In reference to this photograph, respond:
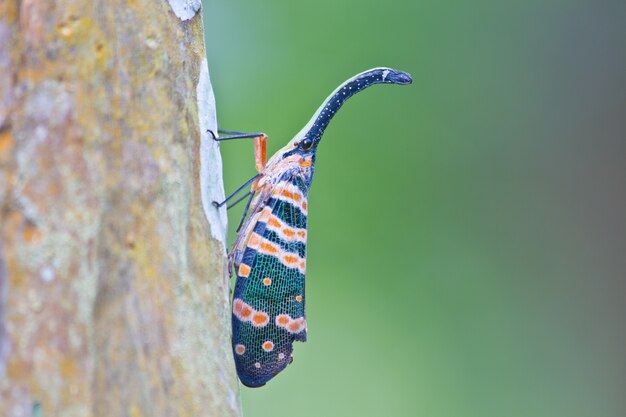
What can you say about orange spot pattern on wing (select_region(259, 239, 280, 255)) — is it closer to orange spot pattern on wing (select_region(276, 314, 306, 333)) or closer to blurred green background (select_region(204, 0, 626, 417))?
orange spot pattern on wing (select_region(276, 314, 306, 333))

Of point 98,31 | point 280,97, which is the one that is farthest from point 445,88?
point 98,31

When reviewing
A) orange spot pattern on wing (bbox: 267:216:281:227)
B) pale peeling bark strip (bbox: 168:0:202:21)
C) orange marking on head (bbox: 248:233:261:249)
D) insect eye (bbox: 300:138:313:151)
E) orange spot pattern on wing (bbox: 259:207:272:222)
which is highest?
pale peeling bark strip (bbox: 168:0:202:21)

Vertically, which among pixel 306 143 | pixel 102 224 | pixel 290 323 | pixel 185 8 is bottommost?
pixel 290 323

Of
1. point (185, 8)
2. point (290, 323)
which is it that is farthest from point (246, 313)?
point (185, 8)

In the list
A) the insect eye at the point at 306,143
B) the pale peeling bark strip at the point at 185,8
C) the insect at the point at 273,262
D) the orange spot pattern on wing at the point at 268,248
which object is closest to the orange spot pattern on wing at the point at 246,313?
the insect at the point at 273,262

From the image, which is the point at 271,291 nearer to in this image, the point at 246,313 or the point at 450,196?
the point at 246,313

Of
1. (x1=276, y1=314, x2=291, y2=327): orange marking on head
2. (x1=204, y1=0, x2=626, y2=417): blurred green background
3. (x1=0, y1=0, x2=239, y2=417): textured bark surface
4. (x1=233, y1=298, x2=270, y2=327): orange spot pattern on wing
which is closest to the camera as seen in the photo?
(x1=0, y1=0, x2=239, y2=417): textured bark surface

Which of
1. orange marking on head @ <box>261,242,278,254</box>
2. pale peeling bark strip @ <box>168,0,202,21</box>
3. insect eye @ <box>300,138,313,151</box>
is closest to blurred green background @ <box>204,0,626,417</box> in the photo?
insect eye @ <box>300,138,313,151</box>
